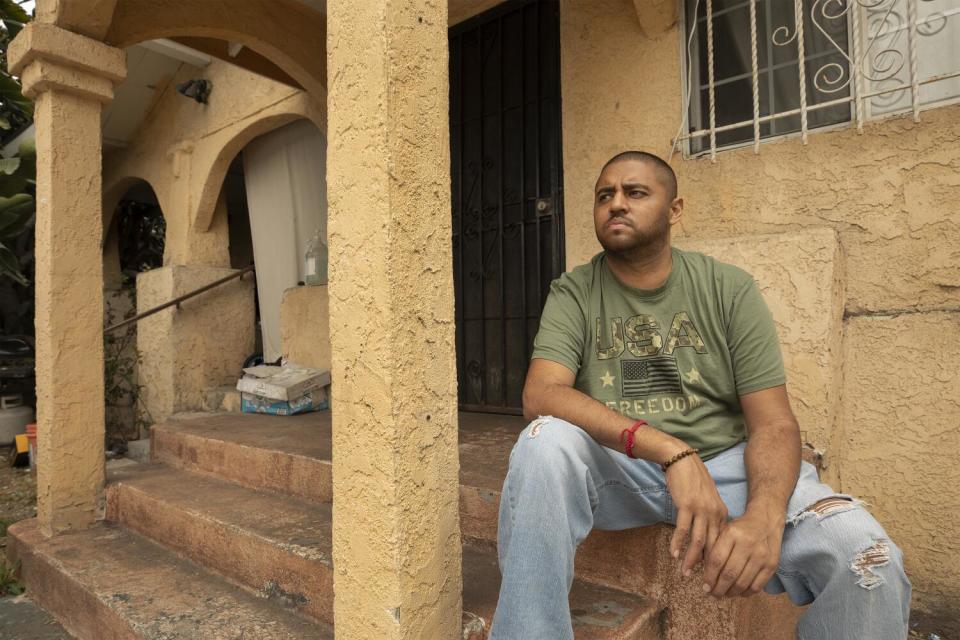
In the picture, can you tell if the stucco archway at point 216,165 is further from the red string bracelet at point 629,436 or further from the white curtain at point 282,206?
the red string bracelet at point 629,436

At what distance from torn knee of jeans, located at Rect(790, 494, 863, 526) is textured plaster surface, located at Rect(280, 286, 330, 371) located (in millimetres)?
3883

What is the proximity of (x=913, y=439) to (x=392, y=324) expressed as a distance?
83.4 inches

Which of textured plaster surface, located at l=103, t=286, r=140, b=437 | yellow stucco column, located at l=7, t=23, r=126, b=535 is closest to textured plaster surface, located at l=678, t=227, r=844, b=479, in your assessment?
yellow stucco column, located at l=7, t=23, r=126, b=535

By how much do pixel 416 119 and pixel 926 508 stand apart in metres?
2.34

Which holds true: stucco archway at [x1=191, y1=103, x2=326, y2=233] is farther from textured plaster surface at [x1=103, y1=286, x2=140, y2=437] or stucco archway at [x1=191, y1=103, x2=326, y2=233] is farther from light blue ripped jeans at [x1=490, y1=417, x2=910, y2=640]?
light blue ripped jeans at [x1=490, y1=417, x2=910, y2=640]

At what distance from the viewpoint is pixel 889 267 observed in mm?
2301

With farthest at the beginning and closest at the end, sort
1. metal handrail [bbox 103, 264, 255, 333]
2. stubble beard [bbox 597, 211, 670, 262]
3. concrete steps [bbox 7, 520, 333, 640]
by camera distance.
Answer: metal handrail [bbox 103, 264, 255, 333], concrete steps [bbox 7, 520, 333, 640], stubble beard [bbox 597, 211, 670, 262]

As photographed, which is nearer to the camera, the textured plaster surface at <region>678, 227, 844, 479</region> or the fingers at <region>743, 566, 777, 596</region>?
the fingers at <region>743, 566, 777, 596</region>

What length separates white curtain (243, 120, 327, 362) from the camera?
5.34m

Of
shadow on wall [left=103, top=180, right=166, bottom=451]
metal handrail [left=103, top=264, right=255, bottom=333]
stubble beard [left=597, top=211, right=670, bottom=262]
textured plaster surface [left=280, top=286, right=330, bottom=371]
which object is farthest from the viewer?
shadow on wall [left=103, top=180, right=166, bottom=451]

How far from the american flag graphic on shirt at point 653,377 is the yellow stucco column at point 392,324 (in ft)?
1.79

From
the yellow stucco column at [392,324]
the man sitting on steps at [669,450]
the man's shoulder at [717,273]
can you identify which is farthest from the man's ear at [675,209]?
the yellow stucco column at [392,324]

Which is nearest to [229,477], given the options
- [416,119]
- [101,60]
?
[101,60]

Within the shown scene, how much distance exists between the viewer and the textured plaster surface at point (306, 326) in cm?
486
